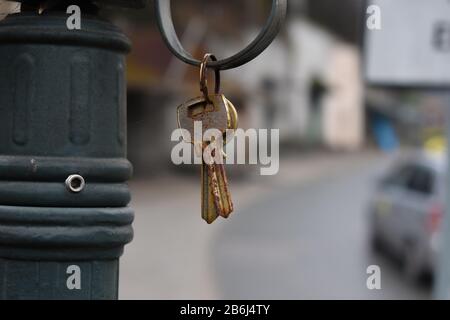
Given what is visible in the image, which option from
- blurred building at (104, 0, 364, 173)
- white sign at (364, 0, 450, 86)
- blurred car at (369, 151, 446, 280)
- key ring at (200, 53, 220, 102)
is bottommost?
blurred car at (369, 151, 446, 280)

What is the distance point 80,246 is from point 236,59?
1.32 ft

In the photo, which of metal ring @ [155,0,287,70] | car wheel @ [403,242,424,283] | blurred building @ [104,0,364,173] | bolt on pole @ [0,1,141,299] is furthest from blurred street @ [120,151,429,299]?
metal ring @ [155,0,287,70]

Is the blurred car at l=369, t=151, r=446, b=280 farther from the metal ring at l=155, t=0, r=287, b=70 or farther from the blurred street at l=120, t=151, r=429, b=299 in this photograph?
the metal ring at l=155, t=0, r=287, b=70

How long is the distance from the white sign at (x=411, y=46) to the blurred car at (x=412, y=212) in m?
4.90

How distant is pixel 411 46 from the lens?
16.7ft

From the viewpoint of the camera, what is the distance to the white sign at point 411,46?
507 centimetres

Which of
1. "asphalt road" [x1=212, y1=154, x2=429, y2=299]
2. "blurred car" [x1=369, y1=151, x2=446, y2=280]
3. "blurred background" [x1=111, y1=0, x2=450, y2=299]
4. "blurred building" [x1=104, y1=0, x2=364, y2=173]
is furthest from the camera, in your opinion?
"blurred building" [x1=104, y1=0, x2=364, y2=173]

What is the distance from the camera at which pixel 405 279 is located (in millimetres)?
11742

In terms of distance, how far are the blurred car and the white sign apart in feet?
16.1

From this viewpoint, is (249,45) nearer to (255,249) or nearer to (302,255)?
(302,255)

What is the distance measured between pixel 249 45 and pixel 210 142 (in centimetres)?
18

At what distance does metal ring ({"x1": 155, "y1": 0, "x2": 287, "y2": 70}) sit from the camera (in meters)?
1.35

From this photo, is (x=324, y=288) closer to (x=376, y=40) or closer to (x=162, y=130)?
(x=376, y=40)

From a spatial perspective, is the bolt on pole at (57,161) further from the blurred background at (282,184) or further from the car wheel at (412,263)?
the car wheel at (412,263)
